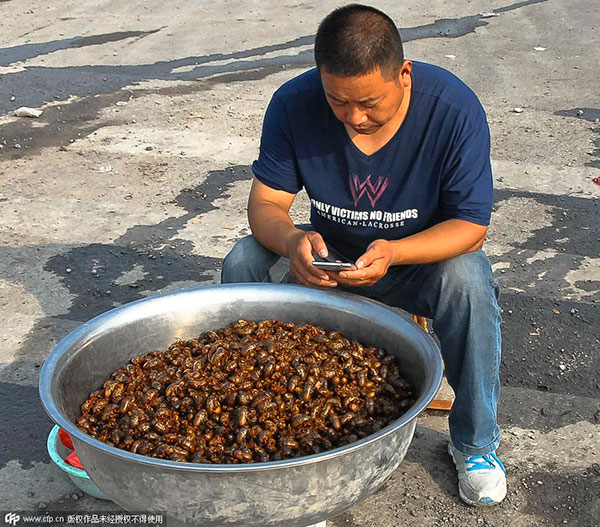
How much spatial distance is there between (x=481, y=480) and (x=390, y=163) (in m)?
1.19

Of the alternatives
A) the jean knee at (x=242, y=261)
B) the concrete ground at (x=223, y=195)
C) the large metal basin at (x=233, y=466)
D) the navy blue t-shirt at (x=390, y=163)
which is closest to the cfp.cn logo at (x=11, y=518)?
the concrete ground at (x=223, y=195)

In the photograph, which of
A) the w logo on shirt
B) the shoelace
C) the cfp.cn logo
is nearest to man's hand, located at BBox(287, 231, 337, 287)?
the w logo on shirt

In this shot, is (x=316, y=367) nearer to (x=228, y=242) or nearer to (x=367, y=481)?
(x=367, y=481)

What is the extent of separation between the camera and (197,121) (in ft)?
23.9

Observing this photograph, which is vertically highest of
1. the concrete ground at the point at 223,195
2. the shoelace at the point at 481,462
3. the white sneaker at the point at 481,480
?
the shoelace at the point at 481,462

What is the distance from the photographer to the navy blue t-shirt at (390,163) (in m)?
3.06

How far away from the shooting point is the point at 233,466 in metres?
2.17

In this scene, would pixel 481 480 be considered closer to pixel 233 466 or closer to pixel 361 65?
pixel 233 466

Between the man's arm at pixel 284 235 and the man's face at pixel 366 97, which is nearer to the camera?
the man's face at pixel 366 97

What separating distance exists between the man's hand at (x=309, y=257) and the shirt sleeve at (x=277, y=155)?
0.37m

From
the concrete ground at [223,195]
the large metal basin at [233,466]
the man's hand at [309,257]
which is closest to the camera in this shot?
the large metal basin at [233,466]

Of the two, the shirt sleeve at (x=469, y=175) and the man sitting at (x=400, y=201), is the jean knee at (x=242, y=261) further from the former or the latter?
the shirt sleeve at (x=469, y=175)

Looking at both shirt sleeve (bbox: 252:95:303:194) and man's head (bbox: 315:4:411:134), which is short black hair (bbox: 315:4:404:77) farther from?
shirt sleeve (bbox: 252:95:303:194)

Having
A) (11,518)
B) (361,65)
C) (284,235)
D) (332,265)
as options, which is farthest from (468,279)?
(11,518)
